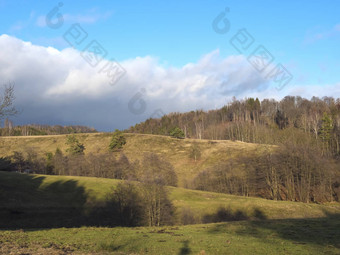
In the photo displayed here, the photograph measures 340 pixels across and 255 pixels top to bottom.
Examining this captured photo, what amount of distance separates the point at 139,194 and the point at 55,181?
44935 millimetres

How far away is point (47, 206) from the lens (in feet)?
217

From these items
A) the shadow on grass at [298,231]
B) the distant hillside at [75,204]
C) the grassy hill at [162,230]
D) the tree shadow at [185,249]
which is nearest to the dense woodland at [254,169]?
the distant hillside at [75,204]

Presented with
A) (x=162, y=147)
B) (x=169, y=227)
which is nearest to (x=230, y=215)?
(x=169, y=227)

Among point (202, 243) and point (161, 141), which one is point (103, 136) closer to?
point (161, 141)

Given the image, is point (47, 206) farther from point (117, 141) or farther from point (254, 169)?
point (117, 141)

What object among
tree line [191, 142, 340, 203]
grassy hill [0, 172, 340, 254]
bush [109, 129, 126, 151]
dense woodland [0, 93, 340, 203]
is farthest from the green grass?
bush [109, 129, 126, 151]

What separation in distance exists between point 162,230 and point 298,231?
15.9 metres

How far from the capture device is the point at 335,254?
20281mm

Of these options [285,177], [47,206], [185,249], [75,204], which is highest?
[285,177]

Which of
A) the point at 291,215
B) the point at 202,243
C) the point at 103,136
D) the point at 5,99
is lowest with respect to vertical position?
the point at 291,215

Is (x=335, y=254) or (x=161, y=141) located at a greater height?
(x=161, y=141)

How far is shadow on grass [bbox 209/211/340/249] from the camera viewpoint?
26375 mm

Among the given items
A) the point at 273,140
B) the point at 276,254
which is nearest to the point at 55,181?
the point at 276,254

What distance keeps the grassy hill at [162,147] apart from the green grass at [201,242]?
84.0m
